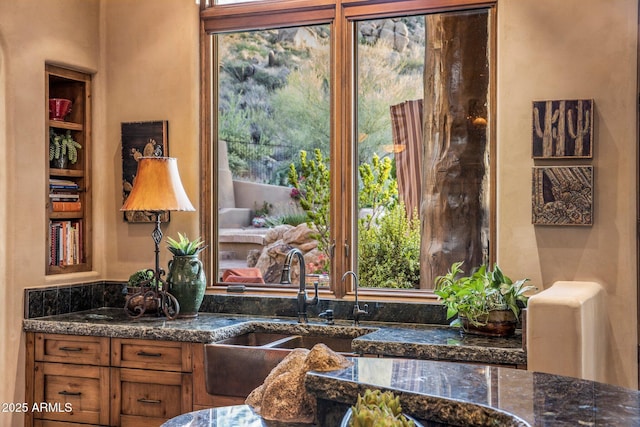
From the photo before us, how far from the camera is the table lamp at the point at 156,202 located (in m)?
4.23

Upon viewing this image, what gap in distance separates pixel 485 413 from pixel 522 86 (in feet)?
8.38

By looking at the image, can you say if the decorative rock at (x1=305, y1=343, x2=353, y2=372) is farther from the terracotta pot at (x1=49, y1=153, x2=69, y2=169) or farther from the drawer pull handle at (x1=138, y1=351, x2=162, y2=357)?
the terracotta pot at (x1=49, y1=153, x2=69, y2=169)

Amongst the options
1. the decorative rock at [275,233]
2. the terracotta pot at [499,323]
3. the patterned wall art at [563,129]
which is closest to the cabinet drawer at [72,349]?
the decorative rock at [275,233]

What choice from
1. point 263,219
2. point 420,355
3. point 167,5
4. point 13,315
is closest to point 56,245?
point 13,315

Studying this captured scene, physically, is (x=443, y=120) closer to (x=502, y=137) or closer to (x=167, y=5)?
(x=502, y=137)

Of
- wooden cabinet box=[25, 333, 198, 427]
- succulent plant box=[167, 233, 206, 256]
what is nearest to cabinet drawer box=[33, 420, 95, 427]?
wooden cabinet box=[25, 333, 198, 427]

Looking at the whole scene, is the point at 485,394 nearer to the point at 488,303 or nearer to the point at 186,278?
the point at 488,303

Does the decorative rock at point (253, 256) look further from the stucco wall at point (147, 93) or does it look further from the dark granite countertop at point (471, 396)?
the dark granite countertop at point (471, 396)

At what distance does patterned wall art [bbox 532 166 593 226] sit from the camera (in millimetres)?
3703

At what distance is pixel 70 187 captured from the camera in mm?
4691

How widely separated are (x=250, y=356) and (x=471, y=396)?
6.89 feet

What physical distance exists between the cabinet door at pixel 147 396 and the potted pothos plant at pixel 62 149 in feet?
4.57

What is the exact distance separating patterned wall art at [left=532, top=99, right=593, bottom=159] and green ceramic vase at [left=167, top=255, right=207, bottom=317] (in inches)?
77.5

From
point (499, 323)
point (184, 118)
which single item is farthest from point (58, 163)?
point (499, 323)
